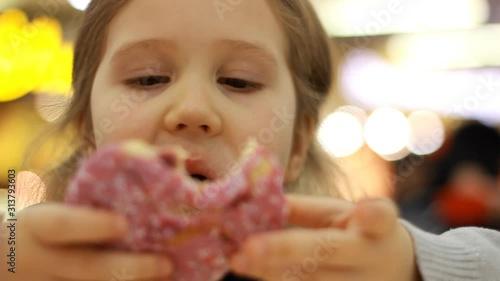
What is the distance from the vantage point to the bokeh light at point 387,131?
3.00 metres

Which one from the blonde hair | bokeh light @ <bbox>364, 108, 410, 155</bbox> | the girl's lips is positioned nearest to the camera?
the girl's lips

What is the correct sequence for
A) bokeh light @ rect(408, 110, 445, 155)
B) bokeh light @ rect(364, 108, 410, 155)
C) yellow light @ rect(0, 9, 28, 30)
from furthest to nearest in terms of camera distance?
bokeh light @ rect(364, 108, 410, 155) → bokeh light @ rect(408, 110, 445, 155) → yellow light @ rect(0, 9, 28, 30)

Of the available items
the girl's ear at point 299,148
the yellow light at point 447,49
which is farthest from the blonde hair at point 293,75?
the yellow light at point 447,49

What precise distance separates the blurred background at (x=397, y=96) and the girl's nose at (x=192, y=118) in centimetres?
46

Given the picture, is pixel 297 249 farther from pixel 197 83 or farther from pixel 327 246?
pixel 197 83

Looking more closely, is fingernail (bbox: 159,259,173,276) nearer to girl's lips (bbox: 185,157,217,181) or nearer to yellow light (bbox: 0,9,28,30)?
girl's lips (bbox: 185,157,217,181)

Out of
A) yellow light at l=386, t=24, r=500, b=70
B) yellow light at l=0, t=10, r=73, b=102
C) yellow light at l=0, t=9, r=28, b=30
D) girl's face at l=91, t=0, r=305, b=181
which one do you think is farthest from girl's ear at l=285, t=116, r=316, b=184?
yellow light at l=386, t=24, r=500, b=70

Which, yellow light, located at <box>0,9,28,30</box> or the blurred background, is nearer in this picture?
the blurred background

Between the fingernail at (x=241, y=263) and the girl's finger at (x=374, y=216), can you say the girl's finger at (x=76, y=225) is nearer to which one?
the fingernail at (x=241, y=263)

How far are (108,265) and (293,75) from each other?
52 centimetres

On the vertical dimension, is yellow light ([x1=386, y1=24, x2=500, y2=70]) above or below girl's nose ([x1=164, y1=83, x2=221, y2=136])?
above

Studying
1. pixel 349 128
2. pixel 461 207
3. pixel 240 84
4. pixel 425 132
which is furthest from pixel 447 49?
pixel 240 84

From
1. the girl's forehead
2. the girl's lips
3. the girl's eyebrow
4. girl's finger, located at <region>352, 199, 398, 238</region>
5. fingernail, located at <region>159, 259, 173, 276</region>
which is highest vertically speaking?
the girl's forehead

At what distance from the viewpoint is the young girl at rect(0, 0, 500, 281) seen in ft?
1.57
